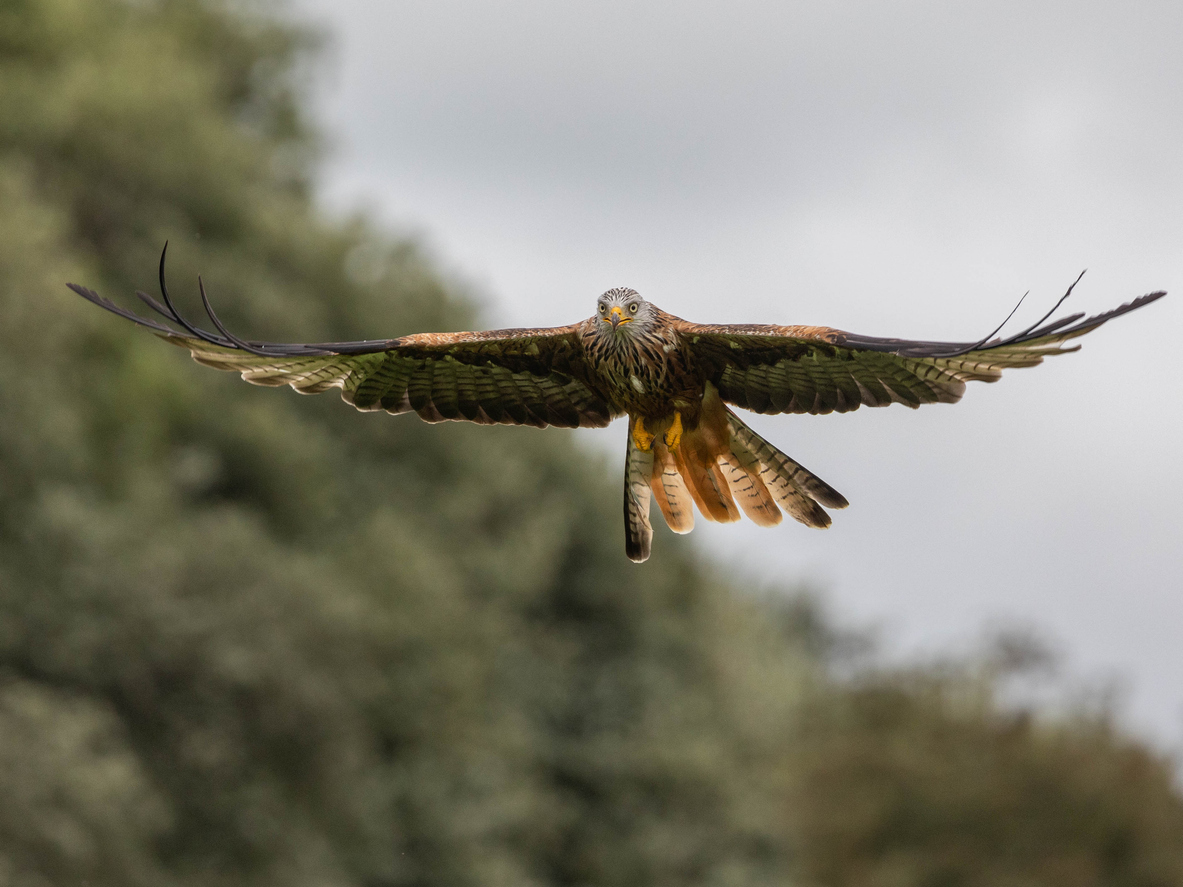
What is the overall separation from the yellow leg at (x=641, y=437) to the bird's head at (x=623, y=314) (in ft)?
2.20

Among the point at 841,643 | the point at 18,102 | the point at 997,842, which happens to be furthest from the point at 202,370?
the point at 841,643

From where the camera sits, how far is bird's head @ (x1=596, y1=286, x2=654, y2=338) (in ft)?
28.4

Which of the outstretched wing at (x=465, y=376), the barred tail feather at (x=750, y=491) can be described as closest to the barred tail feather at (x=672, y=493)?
the barred tail feather at (x=750, y=491)

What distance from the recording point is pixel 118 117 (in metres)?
36.8

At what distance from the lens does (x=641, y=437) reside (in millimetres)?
9148

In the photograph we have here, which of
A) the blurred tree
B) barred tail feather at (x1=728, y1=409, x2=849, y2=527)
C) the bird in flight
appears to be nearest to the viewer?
the bird in flight

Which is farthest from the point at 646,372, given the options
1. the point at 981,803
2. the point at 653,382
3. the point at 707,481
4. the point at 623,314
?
the point at 981,803

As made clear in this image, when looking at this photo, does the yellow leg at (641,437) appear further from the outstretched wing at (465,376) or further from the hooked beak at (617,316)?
the hooked beak at (617,316)

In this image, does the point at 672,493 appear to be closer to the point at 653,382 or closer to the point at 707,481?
the point at 707,481

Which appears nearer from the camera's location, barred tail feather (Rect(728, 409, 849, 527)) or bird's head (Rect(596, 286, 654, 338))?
bird's head (Rect(596, 286, 654, 338))

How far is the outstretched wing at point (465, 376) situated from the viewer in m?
9.11

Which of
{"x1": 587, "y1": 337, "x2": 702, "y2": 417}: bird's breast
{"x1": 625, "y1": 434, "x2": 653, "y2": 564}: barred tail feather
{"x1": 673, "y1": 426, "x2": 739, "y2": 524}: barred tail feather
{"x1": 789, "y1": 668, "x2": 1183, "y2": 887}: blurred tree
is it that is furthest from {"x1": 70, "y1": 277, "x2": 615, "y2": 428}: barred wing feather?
{"x1": 789, "y1": 668, "x2": 1183, "y2": 887}: blurred tree

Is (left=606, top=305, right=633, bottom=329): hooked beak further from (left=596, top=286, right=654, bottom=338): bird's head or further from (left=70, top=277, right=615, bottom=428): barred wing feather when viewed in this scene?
(left=70, top=277, right=615, bottom=428): barred wing feather

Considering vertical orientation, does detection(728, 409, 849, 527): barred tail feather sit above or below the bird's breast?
below
